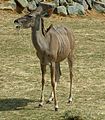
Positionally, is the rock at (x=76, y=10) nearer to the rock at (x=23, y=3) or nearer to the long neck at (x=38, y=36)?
the rock at (x=23, y=3)

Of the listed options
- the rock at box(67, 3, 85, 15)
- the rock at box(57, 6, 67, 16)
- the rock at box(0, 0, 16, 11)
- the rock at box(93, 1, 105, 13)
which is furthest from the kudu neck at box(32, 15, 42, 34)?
the rock at box(93, 1, 105, 13)

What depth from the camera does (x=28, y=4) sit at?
2116 cm

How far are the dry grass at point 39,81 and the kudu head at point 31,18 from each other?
153 cm

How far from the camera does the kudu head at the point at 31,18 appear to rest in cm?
860

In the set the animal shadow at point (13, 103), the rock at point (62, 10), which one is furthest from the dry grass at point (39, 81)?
the rock at point (62, 10)

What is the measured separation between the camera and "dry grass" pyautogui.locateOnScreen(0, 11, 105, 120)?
8.85m

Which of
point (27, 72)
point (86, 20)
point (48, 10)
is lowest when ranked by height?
point (86, 20)

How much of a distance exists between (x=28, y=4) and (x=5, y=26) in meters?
3.13

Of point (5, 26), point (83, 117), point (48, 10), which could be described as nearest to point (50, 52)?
point (48, 10)

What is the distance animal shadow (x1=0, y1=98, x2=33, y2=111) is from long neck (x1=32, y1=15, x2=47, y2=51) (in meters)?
→ 1.18

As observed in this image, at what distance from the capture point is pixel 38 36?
8836 mm

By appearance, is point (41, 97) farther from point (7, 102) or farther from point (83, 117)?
point (83, 117)

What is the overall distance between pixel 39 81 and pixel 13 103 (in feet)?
6.07

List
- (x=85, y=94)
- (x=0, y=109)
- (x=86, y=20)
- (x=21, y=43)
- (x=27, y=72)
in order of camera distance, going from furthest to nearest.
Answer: (x=86, y=20), (x=21, y=43), (x=27, y=72), (x=85, y=94), (x=0, y=109)
